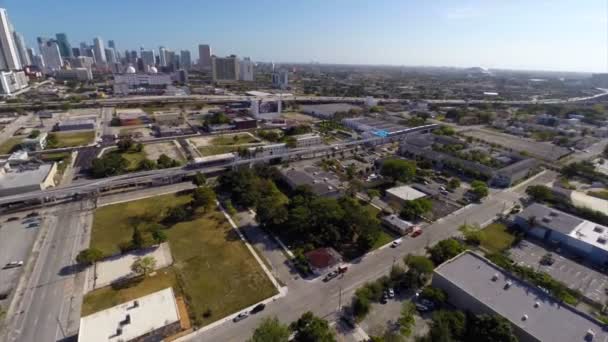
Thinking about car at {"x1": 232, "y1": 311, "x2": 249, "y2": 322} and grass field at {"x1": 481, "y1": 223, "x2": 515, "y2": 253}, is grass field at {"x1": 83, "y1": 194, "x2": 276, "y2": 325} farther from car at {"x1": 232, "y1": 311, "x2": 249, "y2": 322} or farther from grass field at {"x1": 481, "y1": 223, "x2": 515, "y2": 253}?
grass field at {"x1": 481, "y1": 223, "x2": 515, "y2": 253}

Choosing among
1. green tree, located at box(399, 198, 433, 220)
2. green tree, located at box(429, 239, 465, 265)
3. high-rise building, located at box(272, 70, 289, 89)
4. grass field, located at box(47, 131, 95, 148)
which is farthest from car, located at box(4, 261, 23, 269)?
high-rise building, located at box(272, 70, 289, 89)

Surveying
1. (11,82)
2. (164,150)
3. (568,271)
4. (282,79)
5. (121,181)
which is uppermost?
(282,79)

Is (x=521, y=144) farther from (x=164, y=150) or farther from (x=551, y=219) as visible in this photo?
(x=164, y=150)

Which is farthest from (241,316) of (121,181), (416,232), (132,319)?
(121,181)

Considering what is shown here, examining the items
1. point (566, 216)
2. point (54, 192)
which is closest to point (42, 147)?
point (54, 192)

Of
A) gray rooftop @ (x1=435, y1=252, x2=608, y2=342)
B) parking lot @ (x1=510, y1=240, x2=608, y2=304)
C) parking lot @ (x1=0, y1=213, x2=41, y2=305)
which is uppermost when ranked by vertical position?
gray rooftop @ (x1=435, y1=252, x2=608, y2=342)

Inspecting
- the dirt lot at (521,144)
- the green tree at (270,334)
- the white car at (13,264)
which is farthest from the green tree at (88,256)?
the dirt lot at (521,144)

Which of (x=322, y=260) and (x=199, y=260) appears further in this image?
(x=199, y=260)
